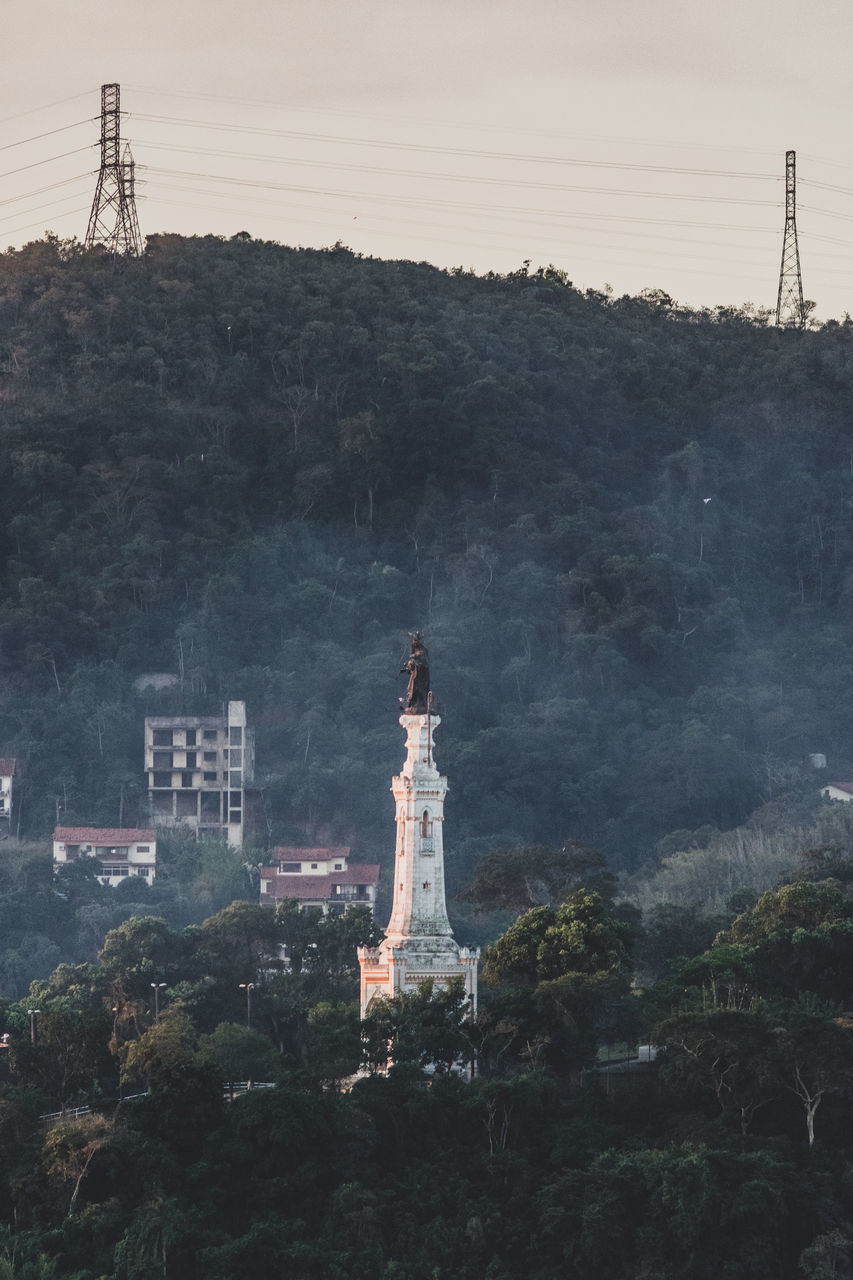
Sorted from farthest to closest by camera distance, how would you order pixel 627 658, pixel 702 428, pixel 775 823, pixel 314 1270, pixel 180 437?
pixel 702 428 → pixel 180 437 → pixel 627 658 → pixel 775 823 → pixel 314 1270

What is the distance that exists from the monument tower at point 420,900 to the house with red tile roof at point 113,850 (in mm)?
38632

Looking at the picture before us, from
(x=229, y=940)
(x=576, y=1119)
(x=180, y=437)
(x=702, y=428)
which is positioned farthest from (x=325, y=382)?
(x=576, y=1119)

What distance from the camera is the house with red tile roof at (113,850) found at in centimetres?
9731

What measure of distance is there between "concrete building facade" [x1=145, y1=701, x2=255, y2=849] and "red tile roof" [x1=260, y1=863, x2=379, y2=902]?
29.6ft

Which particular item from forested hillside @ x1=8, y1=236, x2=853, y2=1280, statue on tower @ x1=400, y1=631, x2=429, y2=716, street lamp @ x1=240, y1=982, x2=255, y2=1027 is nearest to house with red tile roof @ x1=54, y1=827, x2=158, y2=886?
forested hillside @ x1=8, y1=236, x2=853, y2=1280

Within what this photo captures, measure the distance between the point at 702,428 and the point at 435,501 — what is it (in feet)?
56.3

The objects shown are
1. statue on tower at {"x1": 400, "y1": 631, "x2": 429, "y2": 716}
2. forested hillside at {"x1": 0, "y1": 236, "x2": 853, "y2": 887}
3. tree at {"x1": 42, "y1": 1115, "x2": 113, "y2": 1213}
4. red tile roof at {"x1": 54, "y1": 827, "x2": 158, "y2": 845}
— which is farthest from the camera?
forested hillside at {"x1": 0, "y1": 236, "x2": 853, "y2": 887}

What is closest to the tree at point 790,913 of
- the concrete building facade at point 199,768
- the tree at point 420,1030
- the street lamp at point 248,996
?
the tree at point 420,1030

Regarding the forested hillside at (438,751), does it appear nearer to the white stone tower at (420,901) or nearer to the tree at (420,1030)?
the tree at (420,1030)

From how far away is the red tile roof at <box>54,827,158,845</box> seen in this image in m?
97.9

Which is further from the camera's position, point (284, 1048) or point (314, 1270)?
point (284, 1048)

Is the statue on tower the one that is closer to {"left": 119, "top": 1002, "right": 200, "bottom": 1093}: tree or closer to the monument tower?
the monument tower

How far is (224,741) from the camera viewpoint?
4166 inches

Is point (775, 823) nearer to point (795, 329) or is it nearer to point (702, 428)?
point (702, 428)
